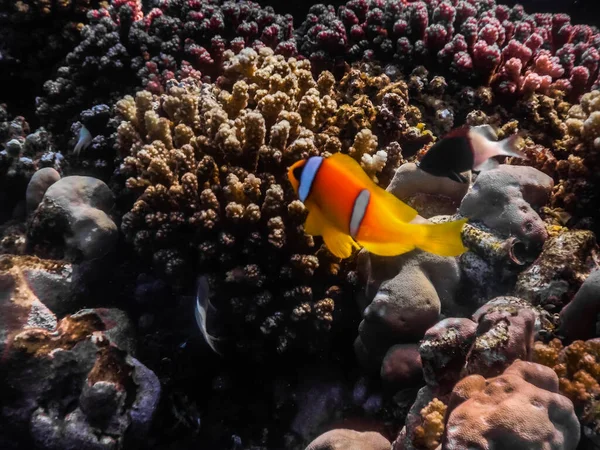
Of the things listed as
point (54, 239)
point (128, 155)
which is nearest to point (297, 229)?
point (128, 155)

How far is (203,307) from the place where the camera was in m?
2.93

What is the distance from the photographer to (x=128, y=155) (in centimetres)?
378

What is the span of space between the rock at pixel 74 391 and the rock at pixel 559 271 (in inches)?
106

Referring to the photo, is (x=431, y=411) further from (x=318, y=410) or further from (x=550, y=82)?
(x=550, y=82)

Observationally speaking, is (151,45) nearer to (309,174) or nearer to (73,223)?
(73,223)

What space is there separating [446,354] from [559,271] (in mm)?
999

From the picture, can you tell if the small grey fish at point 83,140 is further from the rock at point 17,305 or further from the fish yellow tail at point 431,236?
the fish yellow tail at point 431,236

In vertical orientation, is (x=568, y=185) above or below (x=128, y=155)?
above

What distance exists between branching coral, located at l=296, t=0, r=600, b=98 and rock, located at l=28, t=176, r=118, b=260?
2596 millimetres

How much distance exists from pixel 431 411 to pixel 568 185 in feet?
7.56

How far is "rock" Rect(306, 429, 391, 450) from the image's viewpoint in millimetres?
2488

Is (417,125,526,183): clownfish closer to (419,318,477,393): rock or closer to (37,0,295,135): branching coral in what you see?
(419,318,477,393): rock

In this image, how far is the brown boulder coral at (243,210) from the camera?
2.97 m

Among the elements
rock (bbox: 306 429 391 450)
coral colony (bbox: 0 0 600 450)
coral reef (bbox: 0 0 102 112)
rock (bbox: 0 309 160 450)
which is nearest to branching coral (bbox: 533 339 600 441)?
coral colony (bbox: 0 0 600 450)
